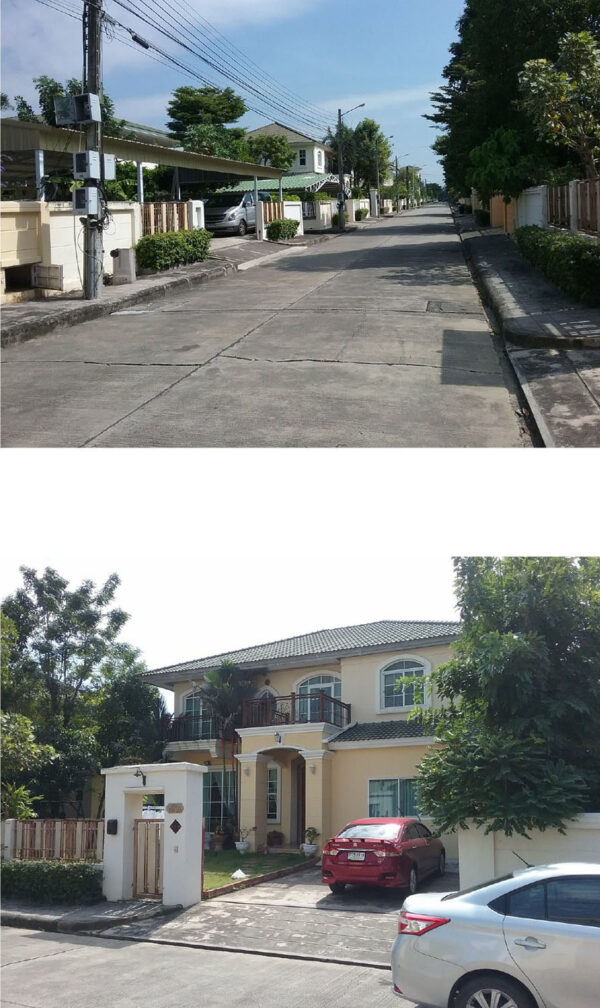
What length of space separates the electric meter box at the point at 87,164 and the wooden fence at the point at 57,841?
1156cm

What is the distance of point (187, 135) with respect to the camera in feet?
178

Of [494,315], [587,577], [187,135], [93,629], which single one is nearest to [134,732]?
[93,629]

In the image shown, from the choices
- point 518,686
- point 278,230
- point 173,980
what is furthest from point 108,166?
point 278,230

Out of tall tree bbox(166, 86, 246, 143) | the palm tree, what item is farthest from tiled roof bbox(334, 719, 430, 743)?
tall tree bbox(166, 86, 246, 143)

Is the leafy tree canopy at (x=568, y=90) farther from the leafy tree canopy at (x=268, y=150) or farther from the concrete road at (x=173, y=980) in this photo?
the leafy tree canopy at (x=268, y=150)

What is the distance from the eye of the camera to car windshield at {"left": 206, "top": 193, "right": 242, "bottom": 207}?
3878 centimetres

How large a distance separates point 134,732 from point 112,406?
547 inches

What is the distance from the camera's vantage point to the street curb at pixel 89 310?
47.8 ft

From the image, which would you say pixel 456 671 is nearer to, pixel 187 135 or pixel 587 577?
pixel 587 577

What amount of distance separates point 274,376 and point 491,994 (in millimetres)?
7289

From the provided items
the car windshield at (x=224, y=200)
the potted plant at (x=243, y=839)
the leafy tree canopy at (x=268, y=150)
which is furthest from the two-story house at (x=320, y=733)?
the leafy tree canopy at (x=268, y=150)

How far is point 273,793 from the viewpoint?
20.7m

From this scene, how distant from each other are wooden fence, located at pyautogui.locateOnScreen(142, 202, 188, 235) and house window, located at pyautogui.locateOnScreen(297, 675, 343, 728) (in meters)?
12.5

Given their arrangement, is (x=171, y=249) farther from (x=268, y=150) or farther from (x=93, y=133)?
(x=268, y=150)
